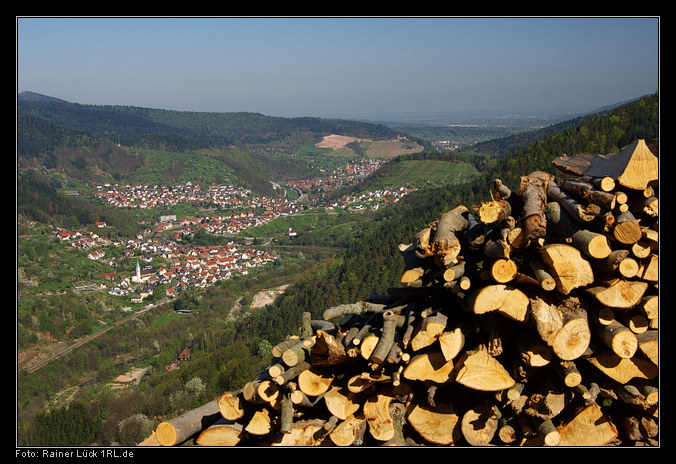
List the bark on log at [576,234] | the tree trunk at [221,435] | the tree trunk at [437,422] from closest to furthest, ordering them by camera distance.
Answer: the bark on log at [576,234] < the tree trunk at [437,422] < the tree trunk at [221,435]

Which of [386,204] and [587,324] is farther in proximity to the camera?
[386,204]

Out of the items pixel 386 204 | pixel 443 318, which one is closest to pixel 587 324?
pixel 443 318

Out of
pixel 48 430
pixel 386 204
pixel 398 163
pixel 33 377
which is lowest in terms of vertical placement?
pixel 33 377

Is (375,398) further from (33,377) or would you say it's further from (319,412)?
(33,377)

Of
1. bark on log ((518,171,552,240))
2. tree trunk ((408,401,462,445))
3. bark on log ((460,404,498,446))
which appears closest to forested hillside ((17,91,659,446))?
tree trunk ((408,401,462,445))

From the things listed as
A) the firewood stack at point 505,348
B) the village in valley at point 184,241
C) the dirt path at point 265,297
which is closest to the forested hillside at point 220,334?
the dirt path at point 265,297

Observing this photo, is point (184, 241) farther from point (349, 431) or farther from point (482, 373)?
point (482, 373)

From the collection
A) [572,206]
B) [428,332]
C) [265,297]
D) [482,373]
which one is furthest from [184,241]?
[572,206]

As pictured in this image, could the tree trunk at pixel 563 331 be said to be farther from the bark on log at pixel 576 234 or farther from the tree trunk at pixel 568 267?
the bark on log at pixel 576 234

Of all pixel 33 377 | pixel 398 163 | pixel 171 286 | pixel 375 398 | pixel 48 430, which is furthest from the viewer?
pixel 398 163
